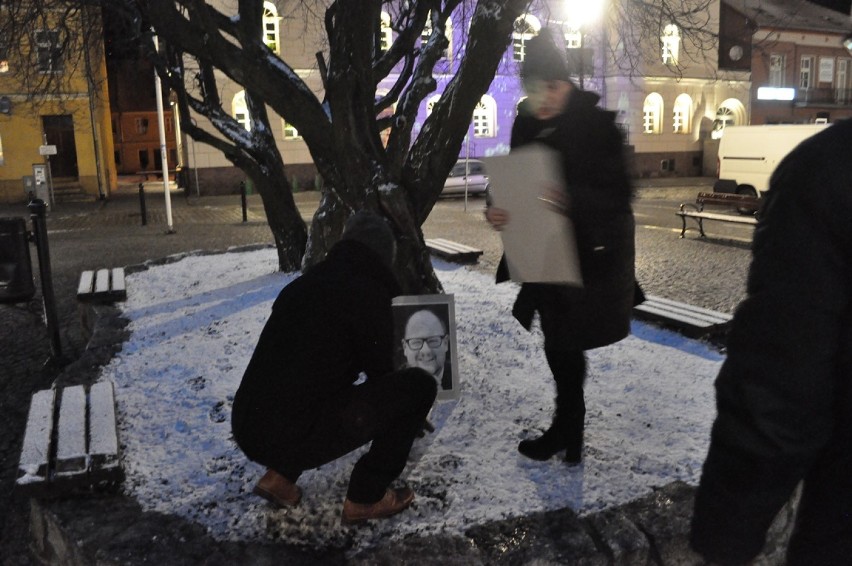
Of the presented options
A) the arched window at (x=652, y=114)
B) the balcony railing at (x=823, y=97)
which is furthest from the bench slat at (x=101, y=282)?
the balcony railing at (x=823, y=97)

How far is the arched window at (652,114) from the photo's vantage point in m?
33.8

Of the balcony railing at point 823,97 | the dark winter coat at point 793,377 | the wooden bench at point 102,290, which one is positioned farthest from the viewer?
the balcony railing at point 823,97

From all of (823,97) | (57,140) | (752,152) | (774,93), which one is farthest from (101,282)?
(823,97)

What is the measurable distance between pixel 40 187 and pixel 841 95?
134 ft

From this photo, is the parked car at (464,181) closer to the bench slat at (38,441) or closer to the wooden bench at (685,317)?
the wooden bench at (685,317)

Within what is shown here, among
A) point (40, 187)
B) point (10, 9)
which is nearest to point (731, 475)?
point (10, 9)

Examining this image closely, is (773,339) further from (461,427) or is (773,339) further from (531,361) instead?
(531,361)

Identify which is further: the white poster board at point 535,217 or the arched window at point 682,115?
the arched window at point 682,115

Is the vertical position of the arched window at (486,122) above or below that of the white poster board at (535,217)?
above

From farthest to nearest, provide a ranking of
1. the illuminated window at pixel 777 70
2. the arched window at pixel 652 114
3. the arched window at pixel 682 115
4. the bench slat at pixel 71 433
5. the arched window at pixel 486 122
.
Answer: the illuminated window at pixel 777 70, the arched window at pixel 682 115, the arched window at pixel 652 114, the arched window at pixel 486 122, the bench slat at pixel 71 433

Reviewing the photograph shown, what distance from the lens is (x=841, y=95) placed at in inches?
1587

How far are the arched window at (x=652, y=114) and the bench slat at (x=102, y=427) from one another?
33132 mm

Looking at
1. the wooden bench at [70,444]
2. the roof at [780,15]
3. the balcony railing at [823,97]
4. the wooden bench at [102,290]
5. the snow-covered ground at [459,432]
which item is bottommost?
the snow-covered ground at [459,432]

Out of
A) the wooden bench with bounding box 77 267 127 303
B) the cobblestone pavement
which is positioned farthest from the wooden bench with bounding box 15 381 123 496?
the wooden bench with bounding box 77 267 127 303
